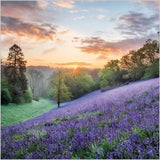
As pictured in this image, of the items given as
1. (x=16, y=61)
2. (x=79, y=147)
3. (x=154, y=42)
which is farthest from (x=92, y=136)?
(x=154, y=42)

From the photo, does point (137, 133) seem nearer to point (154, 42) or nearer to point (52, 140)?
point (52, 140)

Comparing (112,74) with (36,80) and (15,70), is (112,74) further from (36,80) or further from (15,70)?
(36,80)

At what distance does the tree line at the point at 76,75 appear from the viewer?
32.0 meters

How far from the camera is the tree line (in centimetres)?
3200

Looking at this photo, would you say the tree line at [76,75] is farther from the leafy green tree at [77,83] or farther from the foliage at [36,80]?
the foliage at [36,80]

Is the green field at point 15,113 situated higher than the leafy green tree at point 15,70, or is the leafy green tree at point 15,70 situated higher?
the leafy green tree at point 15,70

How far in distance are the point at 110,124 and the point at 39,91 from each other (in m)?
90.1

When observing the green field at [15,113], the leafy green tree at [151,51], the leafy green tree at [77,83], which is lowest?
the green field at [15,113]

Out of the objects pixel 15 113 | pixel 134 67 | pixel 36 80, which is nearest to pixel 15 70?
pixel 15 113

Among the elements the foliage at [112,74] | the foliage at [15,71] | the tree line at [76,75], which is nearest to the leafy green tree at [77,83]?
the tree line at [76,75]

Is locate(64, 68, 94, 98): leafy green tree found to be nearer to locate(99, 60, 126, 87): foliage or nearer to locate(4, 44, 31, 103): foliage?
locate(99, 60, 126, 87): foliage

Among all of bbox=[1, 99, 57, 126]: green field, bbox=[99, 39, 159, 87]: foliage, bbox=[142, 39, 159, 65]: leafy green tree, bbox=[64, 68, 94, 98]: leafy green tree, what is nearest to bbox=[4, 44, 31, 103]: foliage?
bbox=[1, 99, 57, 126]: green field

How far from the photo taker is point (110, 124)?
151 inches

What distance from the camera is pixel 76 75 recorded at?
57.2 meters
